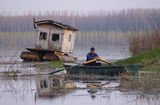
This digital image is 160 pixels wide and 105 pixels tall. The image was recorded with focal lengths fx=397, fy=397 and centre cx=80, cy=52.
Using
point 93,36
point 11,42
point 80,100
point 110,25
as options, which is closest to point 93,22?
point 110,25

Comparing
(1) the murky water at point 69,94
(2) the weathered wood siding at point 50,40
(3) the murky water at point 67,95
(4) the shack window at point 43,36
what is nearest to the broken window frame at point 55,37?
(2) the weathered wood siding at point 50,40

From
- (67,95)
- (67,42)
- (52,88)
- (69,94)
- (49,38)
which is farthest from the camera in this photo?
(67,42)

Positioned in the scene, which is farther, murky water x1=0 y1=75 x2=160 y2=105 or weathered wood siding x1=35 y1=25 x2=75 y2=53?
weathered wood siding x1=35 y1=25 x2=75 y2=53

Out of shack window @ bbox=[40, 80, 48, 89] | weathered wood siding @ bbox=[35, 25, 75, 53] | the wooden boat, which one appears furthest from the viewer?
weathered wood siding @ bbox=[35, 25, 75, 53]

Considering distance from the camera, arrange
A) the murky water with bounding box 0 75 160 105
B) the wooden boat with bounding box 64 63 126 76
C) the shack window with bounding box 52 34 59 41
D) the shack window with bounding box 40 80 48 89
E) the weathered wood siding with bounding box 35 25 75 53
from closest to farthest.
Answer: the murky water with bounding box 0 75 160 105
the shack window with bounding box 40 80 48 89
the wooden boat with bounding box 64 63 126 76
the weathered wood siding with bounding box 35 25 75 53
the shack window with bounding box 52 34 59 41

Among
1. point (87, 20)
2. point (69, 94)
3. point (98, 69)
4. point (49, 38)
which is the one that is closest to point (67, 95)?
point (69, 94)

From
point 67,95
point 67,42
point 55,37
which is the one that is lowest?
point 67,95

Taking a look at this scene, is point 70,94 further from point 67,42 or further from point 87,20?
point 87,20

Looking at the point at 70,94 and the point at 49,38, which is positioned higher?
the point at 49,38

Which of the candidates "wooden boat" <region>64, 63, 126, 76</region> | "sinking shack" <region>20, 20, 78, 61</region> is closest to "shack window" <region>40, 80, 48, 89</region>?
"wooden boat" <region>64, 63, 126, 76</region>

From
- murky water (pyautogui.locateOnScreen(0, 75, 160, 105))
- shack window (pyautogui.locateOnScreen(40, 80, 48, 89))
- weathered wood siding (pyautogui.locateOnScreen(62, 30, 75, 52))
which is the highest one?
weathered wood siding (pyautogui.locateOnScreen(62, 30, 75, 52))

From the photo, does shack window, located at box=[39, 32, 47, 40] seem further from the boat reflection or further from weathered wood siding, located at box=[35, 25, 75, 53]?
the boat reflection

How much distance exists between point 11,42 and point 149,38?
60423mm

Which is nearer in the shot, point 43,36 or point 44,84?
point 44,84
